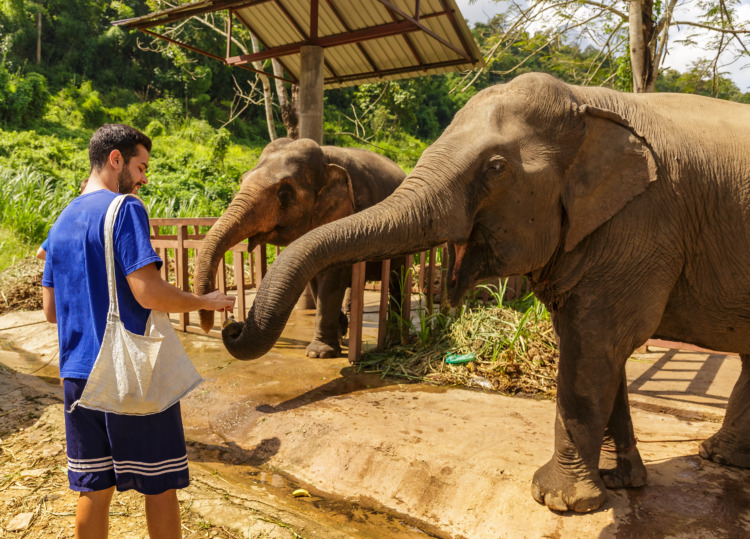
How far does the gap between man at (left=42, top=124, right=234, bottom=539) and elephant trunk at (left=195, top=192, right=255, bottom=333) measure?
2.09m

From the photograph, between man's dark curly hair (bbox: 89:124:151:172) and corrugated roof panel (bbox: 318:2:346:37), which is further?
corrugated roof panel (bbox: 318:2:346:37)

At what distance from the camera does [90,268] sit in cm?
215

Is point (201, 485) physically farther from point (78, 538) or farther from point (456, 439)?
point (456, 439)

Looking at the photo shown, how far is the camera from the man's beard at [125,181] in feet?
7.54

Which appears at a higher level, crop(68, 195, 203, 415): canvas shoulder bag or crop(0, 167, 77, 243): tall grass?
crop(0, 167, 77, 243): tall grass

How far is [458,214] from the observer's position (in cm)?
249

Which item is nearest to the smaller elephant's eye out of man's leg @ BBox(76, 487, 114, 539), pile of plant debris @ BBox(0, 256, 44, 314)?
man's leg @ BBox(76, 487, 114, 539)

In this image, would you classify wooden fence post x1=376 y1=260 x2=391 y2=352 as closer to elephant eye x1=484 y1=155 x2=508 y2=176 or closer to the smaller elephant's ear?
the smaller elephant's ear

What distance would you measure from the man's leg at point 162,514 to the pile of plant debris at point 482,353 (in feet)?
9.26

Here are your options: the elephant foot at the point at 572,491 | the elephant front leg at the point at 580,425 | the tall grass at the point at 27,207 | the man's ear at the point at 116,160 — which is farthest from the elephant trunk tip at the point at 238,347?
the tall grass at the point at 27,207

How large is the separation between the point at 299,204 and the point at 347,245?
3134 millimetres

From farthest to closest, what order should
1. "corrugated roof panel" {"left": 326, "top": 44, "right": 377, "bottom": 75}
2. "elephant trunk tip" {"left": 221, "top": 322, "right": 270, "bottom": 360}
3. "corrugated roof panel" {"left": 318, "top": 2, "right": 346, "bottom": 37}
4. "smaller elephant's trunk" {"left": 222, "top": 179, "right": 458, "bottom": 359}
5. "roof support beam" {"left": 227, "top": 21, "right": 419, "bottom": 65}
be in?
"corrugated roof panel" {"left": 326, "top": 44, "right": 377, "bottom": 75} → "corrugated roof panel" {"left": 318, "top": 2, "right": 346, "bottom": 37} → "roof support beam" {"left": 227, "top": 21, "right": 419, "bottom": 65} → "elephant trunk tip" {"left": 221, "top": 322, "right": 270, "bottom": 360} → "smaller elephant's trunk" {"left": 222, "top": 179, "right": 458, "bottom": 359}

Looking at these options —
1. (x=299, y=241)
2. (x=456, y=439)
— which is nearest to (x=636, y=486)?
(x=456, y=439)

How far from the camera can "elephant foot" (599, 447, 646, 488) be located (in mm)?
2969
